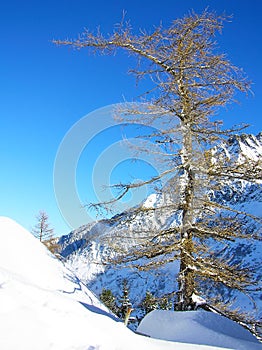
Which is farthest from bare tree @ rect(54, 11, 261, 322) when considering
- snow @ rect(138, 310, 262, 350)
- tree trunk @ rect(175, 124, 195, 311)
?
snow @ rect(138, 310, 262, 350)

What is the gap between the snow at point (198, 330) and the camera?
8.60 ft

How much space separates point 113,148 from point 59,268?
4.05 metres

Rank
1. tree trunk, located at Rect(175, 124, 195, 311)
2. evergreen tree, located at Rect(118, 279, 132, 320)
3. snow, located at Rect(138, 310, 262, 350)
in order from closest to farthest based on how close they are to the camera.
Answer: snow, located at Rect(138, 310, 262, 350) → evergreen tree, located at Rect(118, 279, 132, 320) → tree trunk, located at Rect(175, 124, 195, 311)

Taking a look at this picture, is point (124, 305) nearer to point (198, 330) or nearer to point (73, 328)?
point (198, 330)

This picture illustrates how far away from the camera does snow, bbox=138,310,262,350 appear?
2.62m

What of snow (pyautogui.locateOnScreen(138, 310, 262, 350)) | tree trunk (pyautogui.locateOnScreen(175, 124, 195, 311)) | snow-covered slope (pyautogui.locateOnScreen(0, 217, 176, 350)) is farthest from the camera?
tree trunk (pyautogui.locateOnScreen(175, 124, 195, 311))

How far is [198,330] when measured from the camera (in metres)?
2.86

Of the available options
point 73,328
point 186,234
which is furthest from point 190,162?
point 73,328

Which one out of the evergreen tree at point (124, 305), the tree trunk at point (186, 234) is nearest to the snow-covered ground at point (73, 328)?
the evergreen tree at point (124, 305)

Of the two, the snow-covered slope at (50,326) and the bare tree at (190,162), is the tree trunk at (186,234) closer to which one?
the bare tree at (190,162)

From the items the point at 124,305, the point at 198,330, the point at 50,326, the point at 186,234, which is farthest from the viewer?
the point at 186,234

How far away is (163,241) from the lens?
6.68m

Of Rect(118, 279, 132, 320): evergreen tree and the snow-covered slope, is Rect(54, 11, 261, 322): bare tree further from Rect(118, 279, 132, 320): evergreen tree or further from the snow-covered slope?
the snow-covered slope

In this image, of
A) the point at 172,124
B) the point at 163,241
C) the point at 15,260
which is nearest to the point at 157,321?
the point at 15,260
